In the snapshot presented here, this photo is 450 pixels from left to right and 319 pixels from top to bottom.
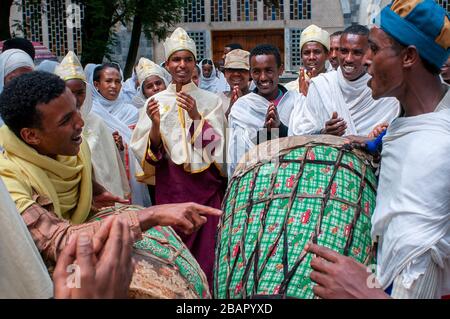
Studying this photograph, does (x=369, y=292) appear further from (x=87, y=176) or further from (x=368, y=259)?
(x=87, y=176)

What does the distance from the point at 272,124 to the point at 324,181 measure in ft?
4.88

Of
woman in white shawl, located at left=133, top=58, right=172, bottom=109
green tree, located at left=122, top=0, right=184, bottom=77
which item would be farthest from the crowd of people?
green tree, located at left=122, top=0, right=184, bottom=77

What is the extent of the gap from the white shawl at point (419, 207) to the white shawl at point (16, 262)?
1.17m

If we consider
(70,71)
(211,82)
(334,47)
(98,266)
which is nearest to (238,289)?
(98,266)

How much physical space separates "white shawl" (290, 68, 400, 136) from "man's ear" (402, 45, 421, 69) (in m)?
1.52

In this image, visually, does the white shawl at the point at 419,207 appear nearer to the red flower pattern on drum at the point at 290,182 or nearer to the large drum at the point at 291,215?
the large drum at the point at 291,215

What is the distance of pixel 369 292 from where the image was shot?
1867 mm

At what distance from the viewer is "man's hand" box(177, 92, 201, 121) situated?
4289mm

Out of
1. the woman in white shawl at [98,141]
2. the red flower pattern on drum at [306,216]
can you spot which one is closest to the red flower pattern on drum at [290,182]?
the red flower pattern on drum at [306,216]

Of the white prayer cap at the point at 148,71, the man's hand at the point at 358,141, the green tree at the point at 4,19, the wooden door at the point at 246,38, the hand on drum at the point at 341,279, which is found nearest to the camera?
the hand on drum at the point at 341,279

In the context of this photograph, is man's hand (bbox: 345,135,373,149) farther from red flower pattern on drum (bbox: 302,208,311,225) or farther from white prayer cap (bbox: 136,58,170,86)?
white prayer cap (bbox: 136,58,170,86)

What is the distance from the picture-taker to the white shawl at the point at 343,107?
3885 millimetres

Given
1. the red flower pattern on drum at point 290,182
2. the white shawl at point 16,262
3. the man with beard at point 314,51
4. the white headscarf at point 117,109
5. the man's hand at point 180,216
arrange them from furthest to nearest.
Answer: the white headscarf at point 117,109 < the man with beard at point 314,51 < the red flower pattern on drum at point 290,182 < the man's hand at point 180,216 < the white shawl at point 16,262

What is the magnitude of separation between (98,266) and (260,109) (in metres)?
3.31
